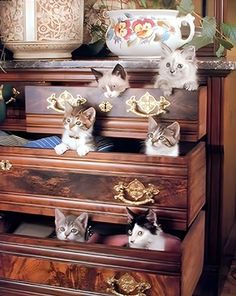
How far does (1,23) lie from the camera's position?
4.54ft

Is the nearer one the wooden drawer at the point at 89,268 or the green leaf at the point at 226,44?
the wooden drawer at the point at 89,268

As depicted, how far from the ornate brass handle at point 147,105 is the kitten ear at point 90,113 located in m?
0.08

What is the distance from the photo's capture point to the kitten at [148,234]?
106cm

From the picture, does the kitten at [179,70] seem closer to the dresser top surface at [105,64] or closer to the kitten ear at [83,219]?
the dresser top surface at [105,64]

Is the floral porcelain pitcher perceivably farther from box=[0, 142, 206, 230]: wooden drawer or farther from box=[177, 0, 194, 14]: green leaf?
box=[0, 142, 206, 230]: wooden drawer

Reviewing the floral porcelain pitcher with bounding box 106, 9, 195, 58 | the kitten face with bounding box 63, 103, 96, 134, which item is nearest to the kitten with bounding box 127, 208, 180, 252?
the kitten face with bounding box 63, 103, 96, 134

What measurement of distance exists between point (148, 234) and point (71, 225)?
16cm

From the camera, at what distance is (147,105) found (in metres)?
1.14

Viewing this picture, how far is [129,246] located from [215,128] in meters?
0.36

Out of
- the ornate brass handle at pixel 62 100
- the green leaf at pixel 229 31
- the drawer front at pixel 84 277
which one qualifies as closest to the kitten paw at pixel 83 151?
the ornate brass handle at pixel 62 100

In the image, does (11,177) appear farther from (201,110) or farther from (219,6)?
(219,6)

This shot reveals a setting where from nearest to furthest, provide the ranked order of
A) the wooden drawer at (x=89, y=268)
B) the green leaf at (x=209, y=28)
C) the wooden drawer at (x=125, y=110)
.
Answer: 1. the wooden drawer at (x=89, y=268)
2. the wooden drawer at (x=125, y=110)
3. the green leaf at (x=209, y=28)

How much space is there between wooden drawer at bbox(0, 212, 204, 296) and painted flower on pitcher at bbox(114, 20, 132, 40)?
48cm

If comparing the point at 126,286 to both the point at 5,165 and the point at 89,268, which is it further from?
the point at 5,165
